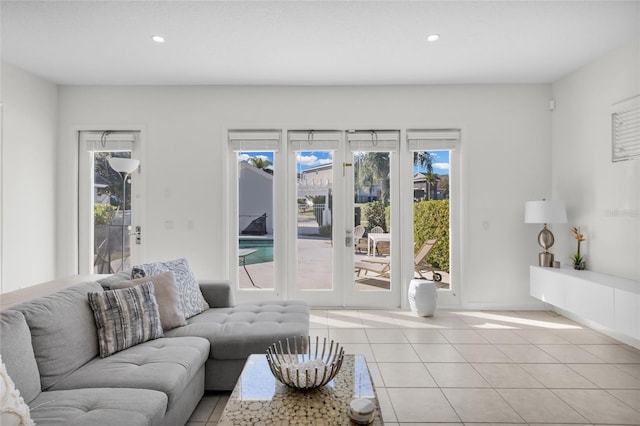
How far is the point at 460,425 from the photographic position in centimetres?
220

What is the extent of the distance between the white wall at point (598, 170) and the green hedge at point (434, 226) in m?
1.30

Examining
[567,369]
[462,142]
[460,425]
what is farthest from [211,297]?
[462,142]

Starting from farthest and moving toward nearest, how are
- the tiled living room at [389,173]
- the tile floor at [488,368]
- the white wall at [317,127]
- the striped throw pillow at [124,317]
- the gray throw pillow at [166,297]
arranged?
the white wall at [317,127] → the tiled living room at [389,173] → the gray throw pillow at [166,297] → the tile floor at [488,368] → the striped throw pillow at [124,317]

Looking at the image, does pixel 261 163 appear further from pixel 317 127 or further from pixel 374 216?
pixel 374 216

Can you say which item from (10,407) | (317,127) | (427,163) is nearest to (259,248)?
(317,127)

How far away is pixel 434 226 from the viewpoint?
4789 mm

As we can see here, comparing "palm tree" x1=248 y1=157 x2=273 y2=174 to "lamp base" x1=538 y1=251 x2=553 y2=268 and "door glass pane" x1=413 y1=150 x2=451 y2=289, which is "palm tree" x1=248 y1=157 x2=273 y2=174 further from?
"lamp base" x1=538 y1=251 x2=553 y2=268

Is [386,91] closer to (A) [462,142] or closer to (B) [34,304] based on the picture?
(A) [462,142]

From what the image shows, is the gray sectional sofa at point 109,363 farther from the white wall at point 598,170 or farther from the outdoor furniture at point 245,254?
the white wall at point 598,170

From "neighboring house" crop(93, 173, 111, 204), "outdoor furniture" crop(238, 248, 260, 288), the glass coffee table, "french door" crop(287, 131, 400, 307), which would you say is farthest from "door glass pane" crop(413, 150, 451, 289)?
"neighboring house" crop(93, 173, 111, 204)

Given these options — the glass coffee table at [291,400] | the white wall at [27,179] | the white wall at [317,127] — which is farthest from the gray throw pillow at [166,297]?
the white wall at [27,179]

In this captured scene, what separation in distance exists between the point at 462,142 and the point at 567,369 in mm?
2734

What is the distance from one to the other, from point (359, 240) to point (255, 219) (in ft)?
4.45

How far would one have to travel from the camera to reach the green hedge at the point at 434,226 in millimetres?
4785
